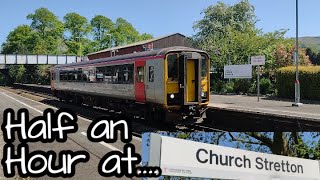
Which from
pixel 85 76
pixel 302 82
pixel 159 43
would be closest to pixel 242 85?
pixel 302 82

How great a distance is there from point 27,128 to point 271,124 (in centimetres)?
836

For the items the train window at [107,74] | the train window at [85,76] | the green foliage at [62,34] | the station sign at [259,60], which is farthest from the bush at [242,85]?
the green foliage at [62,34]

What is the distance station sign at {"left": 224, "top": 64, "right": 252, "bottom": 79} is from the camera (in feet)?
119

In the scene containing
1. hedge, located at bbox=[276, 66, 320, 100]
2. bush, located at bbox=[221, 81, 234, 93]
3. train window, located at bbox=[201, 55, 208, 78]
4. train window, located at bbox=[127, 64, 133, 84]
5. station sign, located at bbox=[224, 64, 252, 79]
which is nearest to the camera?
train window, located at bbox=[201, 55, 208, 78]

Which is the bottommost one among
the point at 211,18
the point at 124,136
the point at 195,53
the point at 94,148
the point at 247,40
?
the point at 94,148

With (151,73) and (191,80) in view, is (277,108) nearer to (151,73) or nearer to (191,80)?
(191,80)

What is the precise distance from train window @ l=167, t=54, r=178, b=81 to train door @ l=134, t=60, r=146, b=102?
168 centimetres

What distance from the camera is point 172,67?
1483cm

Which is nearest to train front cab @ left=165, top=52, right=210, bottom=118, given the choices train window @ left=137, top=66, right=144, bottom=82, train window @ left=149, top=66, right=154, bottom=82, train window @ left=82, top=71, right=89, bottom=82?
train window @ left=149, top=66, right=154, bottom=82

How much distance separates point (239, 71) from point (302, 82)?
929 centimetres

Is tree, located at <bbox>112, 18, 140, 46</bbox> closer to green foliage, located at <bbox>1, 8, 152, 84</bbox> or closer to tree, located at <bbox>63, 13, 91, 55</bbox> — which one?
green foliage, located at <bbox>1, 8, 152, 84</bbox>

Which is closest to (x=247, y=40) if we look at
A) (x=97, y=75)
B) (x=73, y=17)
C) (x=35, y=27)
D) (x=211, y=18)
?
(x=211, y=18)

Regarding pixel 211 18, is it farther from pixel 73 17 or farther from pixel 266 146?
pixel 266 146

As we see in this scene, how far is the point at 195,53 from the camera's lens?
49.6 feet
